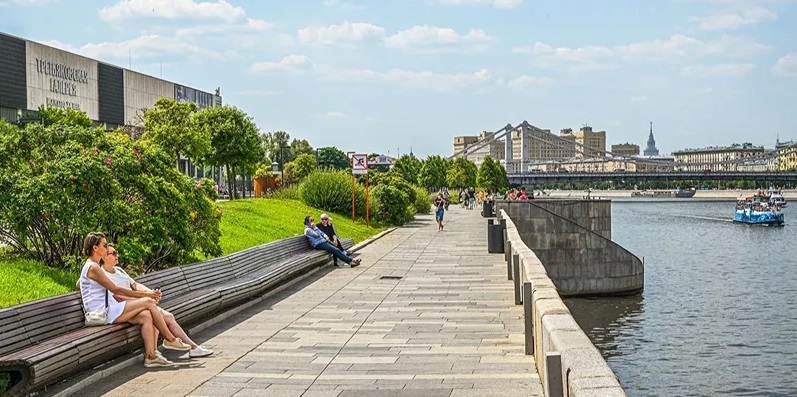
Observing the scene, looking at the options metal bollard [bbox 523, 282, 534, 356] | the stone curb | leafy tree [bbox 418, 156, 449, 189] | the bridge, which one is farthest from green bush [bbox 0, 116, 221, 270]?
the bridge

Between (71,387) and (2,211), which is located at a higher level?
(2,211)

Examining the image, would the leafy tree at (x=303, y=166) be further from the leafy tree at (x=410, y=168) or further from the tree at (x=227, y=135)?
the tree at (x=227, y=135)

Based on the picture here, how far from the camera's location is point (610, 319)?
27.4 metres

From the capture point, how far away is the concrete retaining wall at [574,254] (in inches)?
1270

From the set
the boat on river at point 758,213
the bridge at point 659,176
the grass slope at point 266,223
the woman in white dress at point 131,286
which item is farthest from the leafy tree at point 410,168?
the woman in white dress at point 131,286

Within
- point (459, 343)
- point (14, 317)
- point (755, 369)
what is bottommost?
point (755, 369)

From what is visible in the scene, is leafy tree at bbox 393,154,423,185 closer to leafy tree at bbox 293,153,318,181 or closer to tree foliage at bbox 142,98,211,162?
leafy tree at bbox 293,153,318,181

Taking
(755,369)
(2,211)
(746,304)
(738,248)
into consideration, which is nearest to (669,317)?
(746,304)

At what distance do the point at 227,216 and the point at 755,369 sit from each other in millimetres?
13528

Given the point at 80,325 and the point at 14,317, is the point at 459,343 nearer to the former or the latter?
the point at 80,325

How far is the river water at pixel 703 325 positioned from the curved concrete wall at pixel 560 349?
9670 mm

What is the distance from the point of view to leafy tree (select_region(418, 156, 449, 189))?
385 feet

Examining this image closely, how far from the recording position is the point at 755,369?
68.9ft

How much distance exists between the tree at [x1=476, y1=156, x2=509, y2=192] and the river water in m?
69.7
